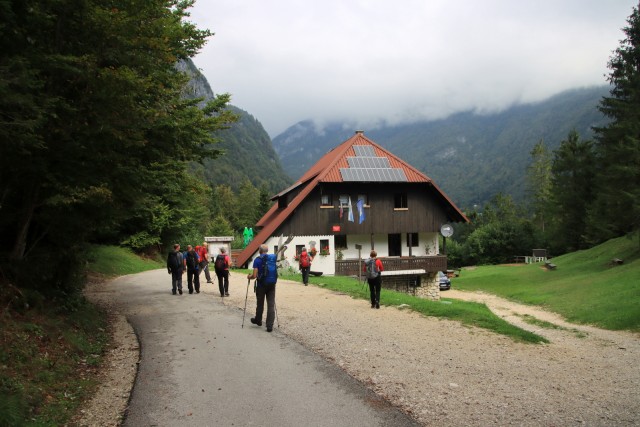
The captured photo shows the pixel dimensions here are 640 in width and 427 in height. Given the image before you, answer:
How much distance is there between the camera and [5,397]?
5477 millimetres

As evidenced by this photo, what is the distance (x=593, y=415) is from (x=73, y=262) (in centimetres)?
1083

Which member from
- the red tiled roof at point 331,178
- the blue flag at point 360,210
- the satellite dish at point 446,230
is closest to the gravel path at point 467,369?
the red tiled roof at point 331,178

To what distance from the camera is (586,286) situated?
25922 millimetres

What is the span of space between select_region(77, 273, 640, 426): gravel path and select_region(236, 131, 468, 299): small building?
17.5 m

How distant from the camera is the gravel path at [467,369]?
5.81m

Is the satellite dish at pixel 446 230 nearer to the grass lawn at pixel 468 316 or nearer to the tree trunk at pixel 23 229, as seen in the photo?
the grass lawn at pixel 468 316

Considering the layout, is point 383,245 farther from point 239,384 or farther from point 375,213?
point 239,384

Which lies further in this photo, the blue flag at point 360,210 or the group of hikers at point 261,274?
the blue flag at point 360,210

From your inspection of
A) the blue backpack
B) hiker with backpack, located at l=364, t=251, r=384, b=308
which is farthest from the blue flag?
the blue backpack

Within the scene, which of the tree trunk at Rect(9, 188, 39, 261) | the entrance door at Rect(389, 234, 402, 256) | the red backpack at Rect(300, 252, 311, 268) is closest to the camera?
the tree trunk at Rect(9, 188, 39, 261)

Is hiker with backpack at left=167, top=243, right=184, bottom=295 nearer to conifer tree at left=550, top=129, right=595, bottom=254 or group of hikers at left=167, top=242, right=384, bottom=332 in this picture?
group of hikers at left=167, top=242, right=384, bottom=332

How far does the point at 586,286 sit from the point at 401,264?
10.7 meters

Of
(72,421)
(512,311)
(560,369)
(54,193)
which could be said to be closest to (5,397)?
(72,421)

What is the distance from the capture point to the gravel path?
229 inches
